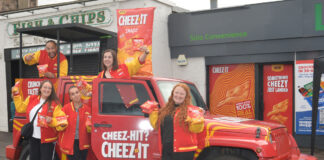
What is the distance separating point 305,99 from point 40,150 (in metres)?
7.20

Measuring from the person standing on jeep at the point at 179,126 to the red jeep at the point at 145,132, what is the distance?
0.38 m

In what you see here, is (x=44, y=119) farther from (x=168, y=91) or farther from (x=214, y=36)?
(x=214, y=36)

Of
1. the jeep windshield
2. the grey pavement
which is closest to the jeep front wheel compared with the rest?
the jeep windshield

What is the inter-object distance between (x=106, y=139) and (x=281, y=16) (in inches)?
270

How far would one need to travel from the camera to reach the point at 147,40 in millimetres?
7105

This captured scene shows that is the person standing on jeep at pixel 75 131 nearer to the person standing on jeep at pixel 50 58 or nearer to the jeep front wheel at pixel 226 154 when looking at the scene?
the person standing on jeep at pixel 50 58

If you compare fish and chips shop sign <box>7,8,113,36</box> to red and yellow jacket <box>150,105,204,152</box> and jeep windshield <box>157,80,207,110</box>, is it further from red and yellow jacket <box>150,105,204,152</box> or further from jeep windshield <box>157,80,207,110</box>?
red and yellow jacket <box>150,105,204,152</box>

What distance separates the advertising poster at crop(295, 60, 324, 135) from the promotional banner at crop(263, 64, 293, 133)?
45 centimetres

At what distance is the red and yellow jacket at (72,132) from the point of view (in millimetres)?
4145

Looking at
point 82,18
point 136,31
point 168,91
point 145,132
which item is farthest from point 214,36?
point 145,132

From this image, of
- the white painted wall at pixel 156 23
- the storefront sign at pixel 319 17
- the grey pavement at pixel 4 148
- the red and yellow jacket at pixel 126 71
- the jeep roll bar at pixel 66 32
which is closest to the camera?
the red and yellow jacket at pixel 126 71

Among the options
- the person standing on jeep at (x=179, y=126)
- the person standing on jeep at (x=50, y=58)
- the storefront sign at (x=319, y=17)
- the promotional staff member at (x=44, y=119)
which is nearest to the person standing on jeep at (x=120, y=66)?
the promotional staff member at (x=44, y=119)

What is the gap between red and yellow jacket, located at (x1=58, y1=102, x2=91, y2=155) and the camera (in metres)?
4.14

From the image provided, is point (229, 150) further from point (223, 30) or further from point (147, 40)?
point (223, 30)
